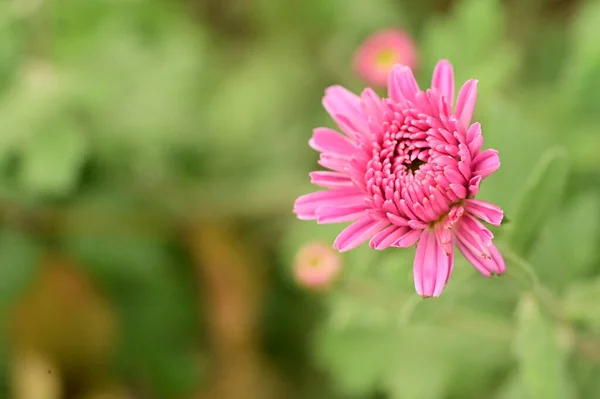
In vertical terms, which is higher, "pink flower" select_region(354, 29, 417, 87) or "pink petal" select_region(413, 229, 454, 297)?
"pink flower" select_region(354, 29, 417, 87)

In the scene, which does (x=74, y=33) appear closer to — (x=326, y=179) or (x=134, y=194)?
(x=134, y=194)

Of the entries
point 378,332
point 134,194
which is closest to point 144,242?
point 134,194

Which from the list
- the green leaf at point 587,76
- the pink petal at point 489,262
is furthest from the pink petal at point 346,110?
the green leaf at point 587,76

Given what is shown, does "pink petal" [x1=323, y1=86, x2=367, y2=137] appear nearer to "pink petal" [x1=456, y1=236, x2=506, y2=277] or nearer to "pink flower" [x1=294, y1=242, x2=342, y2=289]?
"pink petal" [x1=456, y1=236, x2=506, y2=277]

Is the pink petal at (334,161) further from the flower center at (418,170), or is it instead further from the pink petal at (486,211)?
the pink petal at (486,211)

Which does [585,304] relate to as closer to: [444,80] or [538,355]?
[538,355]

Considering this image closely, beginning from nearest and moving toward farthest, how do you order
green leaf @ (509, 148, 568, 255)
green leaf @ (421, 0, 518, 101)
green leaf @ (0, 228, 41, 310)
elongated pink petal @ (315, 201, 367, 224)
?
elongated pink petal @ (315, 201, 367, 224)
green leaf @ (509, 148, 568, 255)
green leaf @ (421, 0, 518, 101)
green leaf @ (0, 228, 41, 310)

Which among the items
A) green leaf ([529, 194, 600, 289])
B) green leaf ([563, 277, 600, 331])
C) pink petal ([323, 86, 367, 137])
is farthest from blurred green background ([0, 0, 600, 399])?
pink petal ([323, 86, 367, 137])
